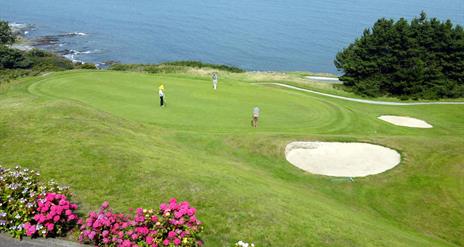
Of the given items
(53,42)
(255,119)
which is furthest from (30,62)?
(255,119)

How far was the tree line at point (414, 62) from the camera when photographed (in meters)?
55.8

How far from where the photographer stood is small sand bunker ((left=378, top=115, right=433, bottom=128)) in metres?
35.7

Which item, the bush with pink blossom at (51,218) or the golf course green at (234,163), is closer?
the bush with pink blossom at (51,218)

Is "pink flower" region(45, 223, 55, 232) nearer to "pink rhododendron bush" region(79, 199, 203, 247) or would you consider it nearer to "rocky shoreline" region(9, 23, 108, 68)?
"pink rhododendron bush" region(79, 199, 203, 247)

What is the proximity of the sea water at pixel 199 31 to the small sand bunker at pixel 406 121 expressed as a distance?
244 ft

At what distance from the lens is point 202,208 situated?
1186cm

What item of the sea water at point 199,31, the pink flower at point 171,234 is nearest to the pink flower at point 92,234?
the pink flower at point 171,234

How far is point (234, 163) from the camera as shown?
20.0m

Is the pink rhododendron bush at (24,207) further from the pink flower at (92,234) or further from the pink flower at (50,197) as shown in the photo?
the pink flower at (92,234)

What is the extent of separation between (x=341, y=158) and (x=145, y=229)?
53.6 ft

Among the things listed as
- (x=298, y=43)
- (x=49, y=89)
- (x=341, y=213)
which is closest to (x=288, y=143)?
(x=341, y=213)

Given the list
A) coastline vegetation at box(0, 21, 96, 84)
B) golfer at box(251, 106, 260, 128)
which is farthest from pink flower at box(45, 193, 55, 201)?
coastline vegetation at box(0, 21, 96, 84)

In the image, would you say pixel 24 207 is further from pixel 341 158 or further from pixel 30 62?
pixel 30 62

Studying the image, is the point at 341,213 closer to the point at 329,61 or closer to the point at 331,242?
the point at 331,242
